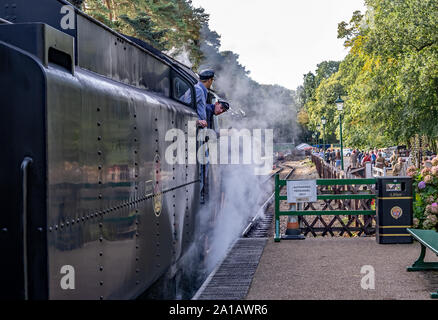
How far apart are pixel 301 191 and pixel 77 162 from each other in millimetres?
6421

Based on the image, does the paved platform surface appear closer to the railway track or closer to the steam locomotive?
the railway track

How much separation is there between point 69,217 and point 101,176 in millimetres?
584

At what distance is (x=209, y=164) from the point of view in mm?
8742

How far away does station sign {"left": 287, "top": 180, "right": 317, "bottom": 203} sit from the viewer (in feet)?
30.4

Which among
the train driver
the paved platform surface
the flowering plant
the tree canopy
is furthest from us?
the tree canopy

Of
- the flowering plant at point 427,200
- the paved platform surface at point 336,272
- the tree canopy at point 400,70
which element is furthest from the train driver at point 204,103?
the tree canopy at point 400,70

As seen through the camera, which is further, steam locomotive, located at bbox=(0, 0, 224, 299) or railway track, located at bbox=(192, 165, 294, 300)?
railway track, located at bbox=(192, 165, 294, 300)

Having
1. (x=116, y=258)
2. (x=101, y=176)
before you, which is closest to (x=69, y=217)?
(x=101, y=176)

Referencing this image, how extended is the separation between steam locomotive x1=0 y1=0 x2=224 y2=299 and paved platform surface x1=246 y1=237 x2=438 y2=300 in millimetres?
1495

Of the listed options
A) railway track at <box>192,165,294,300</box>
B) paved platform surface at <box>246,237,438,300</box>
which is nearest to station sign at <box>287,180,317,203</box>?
paved platform surface at <box>246,237,438,300</box>

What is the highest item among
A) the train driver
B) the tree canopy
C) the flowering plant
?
the tree canopy

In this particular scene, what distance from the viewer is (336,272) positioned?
6836mm

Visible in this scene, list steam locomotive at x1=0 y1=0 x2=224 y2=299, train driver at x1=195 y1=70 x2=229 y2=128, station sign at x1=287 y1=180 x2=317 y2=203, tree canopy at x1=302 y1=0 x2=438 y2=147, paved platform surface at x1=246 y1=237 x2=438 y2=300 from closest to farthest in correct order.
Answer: steam locomotive at x1=0 y1=0 x2=224 y2=299, paved platform surface at x1=246 y1=237 x2=438 y2=300, train driver at x1=195 y1=70 x2=229 y2=128, station sign at x1=287 y1=180 x2=317 y2=203, tree canopy at x1=302 y1=0 x2=438 y2=147

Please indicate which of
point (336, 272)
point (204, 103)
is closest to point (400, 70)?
point (204, 103)
